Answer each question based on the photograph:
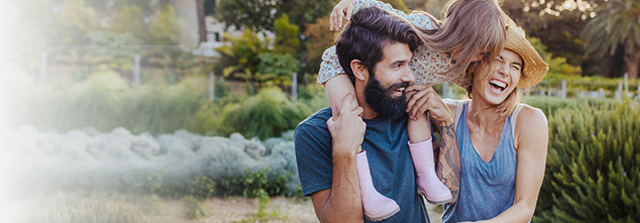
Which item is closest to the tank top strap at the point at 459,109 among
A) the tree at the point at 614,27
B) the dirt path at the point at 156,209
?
the dirt path at the point at 156,209

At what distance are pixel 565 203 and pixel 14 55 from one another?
5.00 m

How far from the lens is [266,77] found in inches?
469

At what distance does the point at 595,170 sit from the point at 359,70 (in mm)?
3077

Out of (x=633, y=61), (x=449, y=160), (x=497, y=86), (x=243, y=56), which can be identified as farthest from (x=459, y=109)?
Result: (x=633, y=61)

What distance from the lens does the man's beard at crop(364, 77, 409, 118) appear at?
191cm

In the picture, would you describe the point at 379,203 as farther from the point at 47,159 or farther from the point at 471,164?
the point at 47,159

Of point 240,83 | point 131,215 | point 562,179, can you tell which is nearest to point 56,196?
point 131,215

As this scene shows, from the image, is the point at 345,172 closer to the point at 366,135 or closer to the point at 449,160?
the point at 366,135

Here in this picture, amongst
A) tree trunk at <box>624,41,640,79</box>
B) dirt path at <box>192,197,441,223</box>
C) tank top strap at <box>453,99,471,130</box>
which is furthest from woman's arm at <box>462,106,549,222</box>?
tree trunk at <box>624,41,640,79</box>

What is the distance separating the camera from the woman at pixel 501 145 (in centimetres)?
203

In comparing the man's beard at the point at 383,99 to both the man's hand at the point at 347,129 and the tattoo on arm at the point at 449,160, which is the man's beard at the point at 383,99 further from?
the tattoo on arm at the point at 449,160

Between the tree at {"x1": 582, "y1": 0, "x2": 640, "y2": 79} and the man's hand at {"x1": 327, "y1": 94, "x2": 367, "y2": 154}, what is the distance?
79.8 feet

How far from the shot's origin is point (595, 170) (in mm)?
3791

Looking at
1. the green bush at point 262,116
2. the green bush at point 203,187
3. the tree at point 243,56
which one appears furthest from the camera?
the tree at point 243,56
